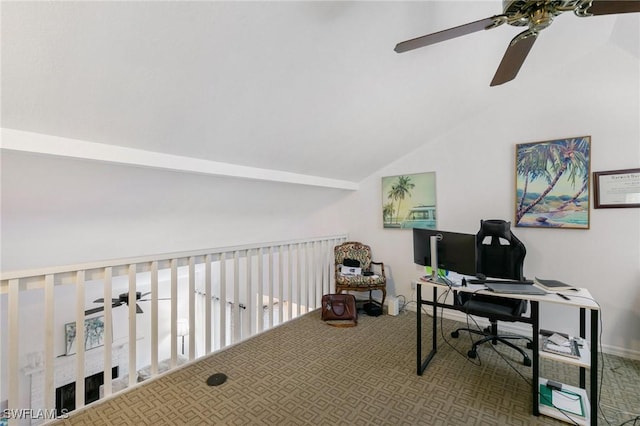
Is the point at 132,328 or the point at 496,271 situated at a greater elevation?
the point at 496,271

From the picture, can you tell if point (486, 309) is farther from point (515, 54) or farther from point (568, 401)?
point (515, 54)

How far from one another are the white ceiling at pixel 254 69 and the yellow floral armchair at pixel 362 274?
1604mm

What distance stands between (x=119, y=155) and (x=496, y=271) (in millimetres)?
3281

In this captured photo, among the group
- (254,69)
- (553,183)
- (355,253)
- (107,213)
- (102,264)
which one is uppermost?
(254,69)

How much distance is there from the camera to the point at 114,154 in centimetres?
183

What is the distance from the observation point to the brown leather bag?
3.24 m

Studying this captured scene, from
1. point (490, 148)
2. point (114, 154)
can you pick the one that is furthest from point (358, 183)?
point (114, 154)

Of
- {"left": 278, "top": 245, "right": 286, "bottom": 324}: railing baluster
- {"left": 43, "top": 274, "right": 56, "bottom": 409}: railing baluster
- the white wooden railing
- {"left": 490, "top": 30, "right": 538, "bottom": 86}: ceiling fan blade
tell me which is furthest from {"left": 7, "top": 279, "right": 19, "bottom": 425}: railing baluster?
{"left": 490, "top": 30, "right": 538, "bottom": 86}: ceiling fan blade

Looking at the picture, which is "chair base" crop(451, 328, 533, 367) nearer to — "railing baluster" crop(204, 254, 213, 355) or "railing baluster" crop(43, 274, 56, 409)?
"railing baluster" crop(204, 254, 213, 355)

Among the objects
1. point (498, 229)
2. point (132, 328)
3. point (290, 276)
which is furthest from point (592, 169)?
point (132, 328)

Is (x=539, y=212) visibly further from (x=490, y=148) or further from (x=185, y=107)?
(x=185, y=107)

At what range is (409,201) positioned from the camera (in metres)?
3.62

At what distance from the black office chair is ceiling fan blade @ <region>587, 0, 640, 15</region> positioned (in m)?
1.63

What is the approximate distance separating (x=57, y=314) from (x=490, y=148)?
6.13 meters
